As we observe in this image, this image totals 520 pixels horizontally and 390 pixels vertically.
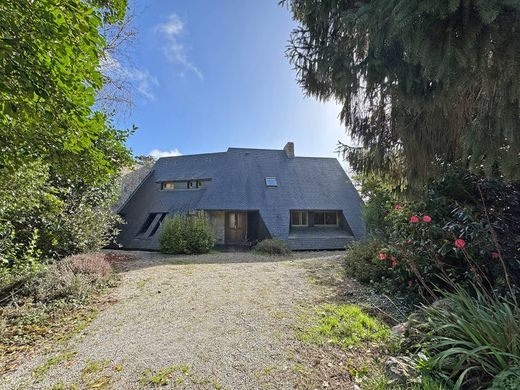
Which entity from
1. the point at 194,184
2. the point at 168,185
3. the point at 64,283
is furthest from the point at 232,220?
the point at 64,283

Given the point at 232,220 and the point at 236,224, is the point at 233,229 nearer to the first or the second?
the point at 236,224

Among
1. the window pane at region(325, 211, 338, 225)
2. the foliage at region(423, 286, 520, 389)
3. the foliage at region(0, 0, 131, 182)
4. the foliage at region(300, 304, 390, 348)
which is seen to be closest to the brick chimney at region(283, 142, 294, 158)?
the window pane at region(325, 211, 338, 225)

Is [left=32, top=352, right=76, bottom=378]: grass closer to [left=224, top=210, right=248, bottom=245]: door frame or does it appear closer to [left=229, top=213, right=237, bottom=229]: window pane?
[left=224, top=210, right=248, bottom=245]: door frame

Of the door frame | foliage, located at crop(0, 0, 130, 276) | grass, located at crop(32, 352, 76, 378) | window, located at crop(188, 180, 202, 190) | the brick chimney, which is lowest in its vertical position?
grass, located at crop(32, 352, 76, 378)

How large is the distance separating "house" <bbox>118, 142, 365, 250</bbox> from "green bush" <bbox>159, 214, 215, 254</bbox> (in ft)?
6.44

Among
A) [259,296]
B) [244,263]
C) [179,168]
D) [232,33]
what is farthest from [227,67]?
[179,168]

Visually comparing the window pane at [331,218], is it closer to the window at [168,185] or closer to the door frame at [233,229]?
the door frame at [233,229]

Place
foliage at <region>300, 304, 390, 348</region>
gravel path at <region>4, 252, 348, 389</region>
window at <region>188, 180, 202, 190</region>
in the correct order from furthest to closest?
window at <region>188, 180, 202, 190</region> < foliage at <region>300, 304, 390, 348</region> < gravel path at <region>4, 252, 348, 389</region>

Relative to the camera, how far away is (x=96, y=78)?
8.95ft

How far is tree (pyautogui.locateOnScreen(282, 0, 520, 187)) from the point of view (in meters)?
2.03

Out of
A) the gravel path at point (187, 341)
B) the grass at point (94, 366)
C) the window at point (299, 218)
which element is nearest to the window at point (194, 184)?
the window at point (299, 218)

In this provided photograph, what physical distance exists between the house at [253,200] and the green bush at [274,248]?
94cm

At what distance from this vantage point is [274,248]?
13336 mm

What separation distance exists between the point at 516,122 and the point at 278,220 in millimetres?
13352
